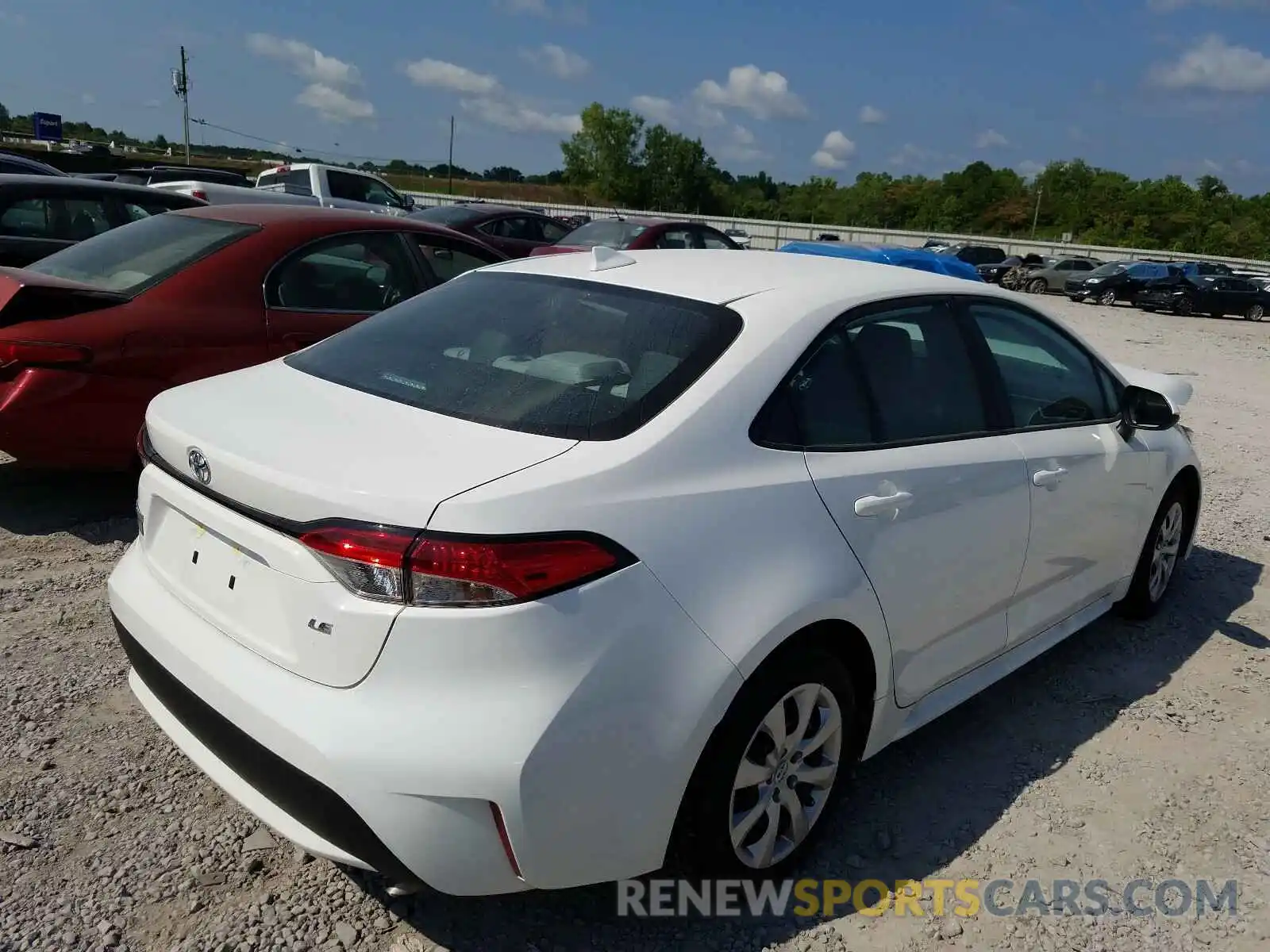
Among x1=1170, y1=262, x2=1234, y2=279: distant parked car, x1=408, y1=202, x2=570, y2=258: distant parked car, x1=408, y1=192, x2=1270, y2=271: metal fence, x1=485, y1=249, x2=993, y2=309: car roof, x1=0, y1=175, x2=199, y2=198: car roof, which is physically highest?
x1=485, y1=249, x2=993, y2=309: car roof

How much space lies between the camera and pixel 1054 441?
3.42m

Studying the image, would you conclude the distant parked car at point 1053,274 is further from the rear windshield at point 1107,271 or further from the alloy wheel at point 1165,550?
the alloy wheel at point 1165,550

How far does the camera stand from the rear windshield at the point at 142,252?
4.86 meters

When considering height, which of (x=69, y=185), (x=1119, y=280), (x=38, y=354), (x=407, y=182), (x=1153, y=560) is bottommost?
(x=1119, y=280)

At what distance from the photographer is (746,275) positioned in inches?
117

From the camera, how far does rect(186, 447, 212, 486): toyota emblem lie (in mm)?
2277

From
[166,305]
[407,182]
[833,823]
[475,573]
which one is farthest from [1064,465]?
[407,182]

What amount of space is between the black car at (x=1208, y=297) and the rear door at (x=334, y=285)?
28.7m

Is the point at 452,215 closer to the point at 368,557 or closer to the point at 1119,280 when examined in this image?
the point at 368,557

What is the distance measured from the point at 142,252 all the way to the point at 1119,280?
30.8m

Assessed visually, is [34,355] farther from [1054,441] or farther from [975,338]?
[1054,441]

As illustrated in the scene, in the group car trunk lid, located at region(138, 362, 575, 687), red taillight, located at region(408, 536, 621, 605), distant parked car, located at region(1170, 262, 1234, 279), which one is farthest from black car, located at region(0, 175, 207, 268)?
distant parked car, located at region(1170, 262, 1234, 279)

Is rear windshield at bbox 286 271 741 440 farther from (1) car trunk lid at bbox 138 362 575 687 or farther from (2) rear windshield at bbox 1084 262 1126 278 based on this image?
(2) rear windshield at bbox 1084 262 1126 278

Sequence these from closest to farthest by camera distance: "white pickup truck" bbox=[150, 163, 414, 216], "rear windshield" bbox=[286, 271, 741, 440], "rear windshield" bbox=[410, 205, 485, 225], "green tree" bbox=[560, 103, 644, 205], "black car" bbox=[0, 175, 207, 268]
Result: "rear windshield" bbox=[286, 271, 741, 440] < "black car" bbox=[0, 175, 207, 268] < "rear windshield" bbox=[410, 205, 485, 225] < "white pickup truck" bbox=[150, 163, 414, 216] < "green tree" bbox=[560, 103, 644, 205]
